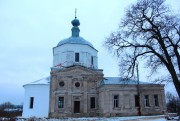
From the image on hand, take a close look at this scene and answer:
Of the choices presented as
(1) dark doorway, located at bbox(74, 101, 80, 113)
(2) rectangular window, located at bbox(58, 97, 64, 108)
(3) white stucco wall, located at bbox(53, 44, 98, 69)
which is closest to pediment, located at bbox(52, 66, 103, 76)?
(3) white stucco wall, located at bbox(53, 44, 98, 69)

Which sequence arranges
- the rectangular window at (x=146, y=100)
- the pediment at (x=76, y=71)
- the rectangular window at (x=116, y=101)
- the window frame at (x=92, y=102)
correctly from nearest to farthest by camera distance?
the rectangular window at (x=116, y=101)
the rectangular window at (x=146, y=100)
the window frame at (x=92, y=102)
the pediment at (x=76, y=71)

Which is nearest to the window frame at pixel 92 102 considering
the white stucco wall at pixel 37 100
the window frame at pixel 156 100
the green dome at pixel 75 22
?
the white stucco wall at pixel 37 100

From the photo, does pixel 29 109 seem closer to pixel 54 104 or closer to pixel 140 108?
pixel 54 104

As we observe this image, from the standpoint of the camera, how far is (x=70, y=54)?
120 ft

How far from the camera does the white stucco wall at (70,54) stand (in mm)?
36575

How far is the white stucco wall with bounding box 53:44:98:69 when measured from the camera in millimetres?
36575

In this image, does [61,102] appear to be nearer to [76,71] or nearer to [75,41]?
[76,71]

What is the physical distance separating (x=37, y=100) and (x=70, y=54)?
902cm

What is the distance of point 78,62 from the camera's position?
120ft

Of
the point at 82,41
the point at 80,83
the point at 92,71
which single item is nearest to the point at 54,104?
the point at 80,83

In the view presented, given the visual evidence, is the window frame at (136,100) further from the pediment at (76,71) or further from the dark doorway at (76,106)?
Result: the dark doorway at (76,106)

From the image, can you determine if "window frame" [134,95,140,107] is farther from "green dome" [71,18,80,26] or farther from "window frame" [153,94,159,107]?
"green dome" [71,18,80,26]

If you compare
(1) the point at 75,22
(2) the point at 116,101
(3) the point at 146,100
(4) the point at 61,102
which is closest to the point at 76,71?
(4) the point at 61,102

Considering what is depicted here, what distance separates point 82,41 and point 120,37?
18.7 m
